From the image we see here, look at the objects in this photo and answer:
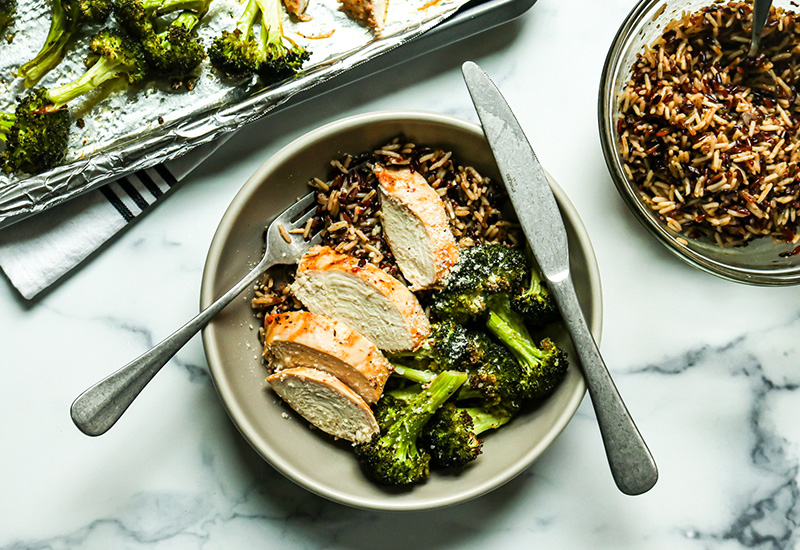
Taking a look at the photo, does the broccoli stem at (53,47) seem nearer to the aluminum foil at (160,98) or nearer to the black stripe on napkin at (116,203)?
the aluminum foil at (160,98)

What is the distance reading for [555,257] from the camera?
7.06 ft

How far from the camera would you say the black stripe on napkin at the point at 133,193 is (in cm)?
242

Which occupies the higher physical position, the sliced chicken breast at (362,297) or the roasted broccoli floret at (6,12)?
the roasted broccoli floret at (6,12)

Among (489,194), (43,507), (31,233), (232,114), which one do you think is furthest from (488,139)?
(43,507)

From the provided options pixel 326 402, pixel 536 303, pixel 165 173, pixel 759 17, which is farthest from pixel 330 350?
pixel 759 17

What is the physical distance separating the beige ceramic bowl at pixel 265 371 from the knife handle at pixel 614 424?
0.26ft

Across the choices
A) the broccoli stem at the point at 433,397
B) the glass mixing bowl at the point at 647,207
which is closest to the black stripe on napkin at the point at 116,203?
the broccoli stem at the point at 433,397

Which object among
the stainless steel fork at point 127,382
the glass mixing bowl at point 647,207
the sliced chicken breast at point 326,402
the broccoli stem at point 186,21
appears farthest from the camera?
the broccoli stem at point 186,21

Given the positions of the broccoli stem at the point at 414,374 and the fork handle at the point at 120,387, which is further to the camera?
the broccoli stem at the point at 414,374

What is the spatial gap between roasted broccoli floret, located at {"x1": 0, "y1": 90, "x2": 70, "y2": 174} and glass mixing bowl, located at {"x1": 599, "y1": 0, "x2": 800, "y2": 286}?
6.37 ft

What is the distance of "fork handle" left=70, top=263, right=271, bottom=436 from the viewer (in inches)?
80.9

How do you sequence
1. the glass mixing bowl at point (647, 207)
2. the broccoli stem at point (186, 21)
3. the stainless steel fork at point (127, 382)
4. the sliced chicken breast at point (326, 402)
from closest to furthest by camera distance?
the stainless steel fork at point (127, 382) → the sliced chicken breast at point (326, 402) → the glass mixing bowl at point (647, 207) → the broccoli stem at point (186, 21)

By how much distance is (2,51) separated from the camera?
2.39 m

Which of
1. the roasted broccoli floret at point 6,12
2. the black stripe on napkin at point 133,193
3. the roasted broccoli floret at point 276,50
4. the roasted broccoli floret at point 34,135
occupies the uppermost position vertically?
the roasted broccoli floret at point 6,12
